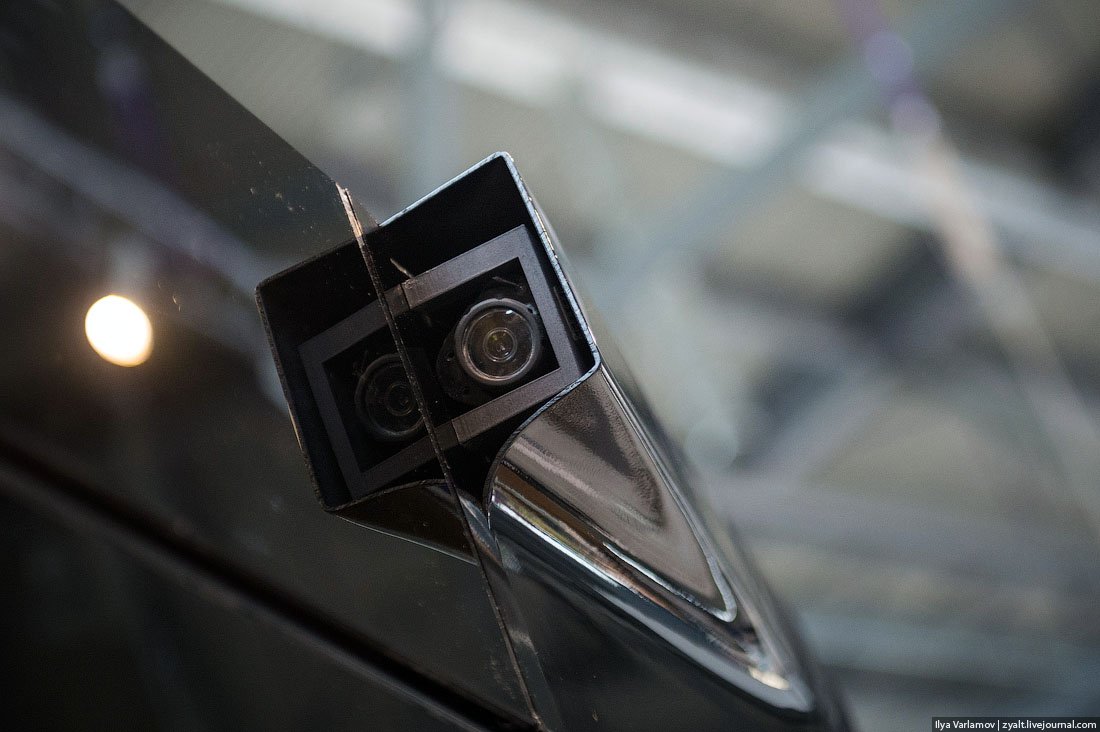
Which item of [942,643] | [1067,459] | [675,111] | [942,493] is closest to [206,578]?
[675,111]

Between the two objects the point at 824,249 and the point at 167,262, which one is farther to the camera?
the point at 824,249

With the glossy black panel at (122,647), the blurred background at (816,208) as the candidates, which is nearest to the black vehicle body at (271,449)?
the glossy black panel at (122,647)

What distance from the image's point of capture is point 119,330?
33cm

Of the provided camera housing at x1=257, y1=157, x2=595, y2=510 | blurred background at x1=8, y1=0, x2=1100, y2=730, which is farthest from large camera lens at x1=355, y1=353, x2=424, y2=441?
blurred background at x1=8, y1=0, x2=1100, y2=730

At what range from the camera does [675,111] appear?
325 cm

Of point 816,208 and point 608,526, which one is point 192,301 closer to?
point 608,526

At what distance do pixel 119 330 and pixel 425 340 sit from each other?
0.12 metres

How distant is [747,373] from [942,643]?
3776 millimetres

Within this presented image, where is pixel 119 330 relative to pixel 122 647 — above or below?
above

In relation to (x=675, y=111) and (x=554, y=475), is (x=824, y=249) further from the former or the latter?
(x=554, y=475)

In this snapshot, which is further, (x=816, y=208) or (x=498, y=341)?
(x=816, y=208)

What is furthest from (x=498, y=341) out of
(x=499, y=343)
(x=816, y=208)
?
(x=816, y=208)

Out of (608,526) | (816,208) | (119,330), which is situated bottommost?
(608,526)

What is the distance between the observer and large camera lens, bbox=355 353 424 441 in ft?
1.24
